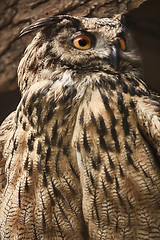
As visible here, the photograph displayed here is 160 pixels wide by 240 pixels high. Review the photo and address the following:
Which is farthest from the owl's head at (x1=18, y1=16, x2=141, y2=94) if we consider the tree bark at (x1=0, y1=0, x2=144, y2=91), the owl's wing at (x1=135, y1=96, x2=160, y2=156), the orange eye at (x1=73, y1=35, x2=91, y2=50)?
the tree bark at (x1=0, y1=0, x2=144, y2=91)

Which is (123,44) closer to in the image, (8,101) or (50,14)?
(50,14)

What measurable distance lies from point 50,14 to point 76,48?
0.78m

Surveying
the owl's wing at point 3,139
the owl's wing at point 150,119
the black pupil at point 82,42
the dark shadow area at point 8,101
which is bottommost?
the owl's wing at point 150,119

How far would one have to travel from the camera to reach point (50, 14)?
7.64 ft

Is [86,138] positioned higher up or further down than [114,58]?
further down

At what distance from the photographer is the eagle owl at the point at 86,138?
5.37ft

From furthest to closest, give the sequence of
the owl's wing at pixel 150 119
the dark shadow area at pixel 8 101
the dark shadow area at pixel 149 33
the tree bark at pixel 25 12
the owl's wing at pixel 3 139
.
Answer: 1. the dark shadow area at pixel 8 101
2. the dark shadow area at pixel 149 33
3. the tree bark at pixel 25 12
4. the owl's wing at pixel 3 139
5. the owl's wing at pixel 150 119

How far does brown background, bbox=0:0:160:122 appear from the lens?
230 cm

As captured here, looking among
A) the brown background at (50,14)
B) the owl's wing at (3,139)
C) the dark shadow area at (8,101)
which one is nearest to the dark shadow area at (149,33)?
the brown background at (50,14)

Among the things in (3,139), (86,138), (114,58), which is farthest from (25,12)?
(86,138)

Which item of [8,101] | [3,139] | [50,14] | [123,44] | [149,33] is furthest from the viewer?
[8,101]

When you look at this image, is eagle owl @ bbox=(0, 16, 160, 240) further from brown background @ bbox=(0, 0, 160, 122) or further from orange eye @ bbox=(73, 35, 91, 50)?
brown background @ bbox=(0, 0, 160, 122)

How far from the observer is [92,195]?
1.67m

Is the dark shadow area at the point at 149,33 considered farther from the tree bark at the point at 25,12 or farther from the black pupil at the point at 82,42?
the black pupil at the point at 82,42
